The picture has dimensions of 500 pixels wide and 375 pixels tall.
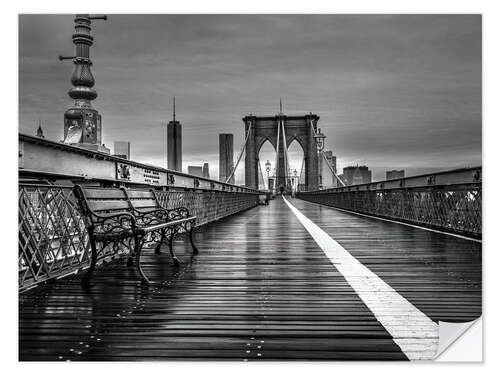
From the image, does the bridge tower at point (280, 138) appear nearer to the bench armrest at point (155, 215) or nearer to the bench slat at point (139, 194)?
the bench slat at point (139, 194)

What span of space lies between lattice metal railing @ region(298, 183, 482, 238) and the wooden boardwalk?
1.84m

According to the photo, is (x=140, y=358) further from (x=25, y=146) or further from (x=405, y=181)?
(x=405, y=181)

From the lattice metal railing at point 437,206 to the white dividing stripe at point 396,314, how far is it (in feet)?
9.80

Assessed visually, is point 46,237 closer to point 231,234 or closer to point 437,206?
point 231,234

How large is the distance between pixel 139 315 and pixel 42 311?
604 mm

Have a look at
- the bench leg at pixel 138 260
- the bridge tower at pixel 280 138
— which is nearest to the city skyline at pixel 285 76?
the bench leg at pixel 138 260

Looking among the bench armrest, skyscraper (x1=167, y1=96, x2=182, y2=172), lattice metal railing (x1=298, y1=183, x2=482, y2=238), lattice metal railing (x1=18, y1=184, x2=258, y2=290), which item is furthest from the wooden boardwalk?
skyscraper (x1=167, y1=96, x2=182, y2=172)

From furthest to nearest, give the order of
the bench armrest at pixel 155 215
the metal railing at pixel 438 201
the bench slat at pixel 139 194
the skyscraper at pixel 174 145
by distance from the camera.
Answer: the metal railing at pixel 438 201 < the skyscraper at pixel 174 145 < the bench slat at pixel 139 194 < the bench armrest at pixel 155 215

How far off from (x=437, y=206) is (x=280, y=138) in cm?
5124

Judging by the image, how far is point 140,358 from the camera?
209 centimetres

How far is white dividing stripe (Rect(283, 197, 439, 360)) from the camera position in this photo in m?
2.19

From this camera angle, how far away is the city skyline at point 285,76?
12.1 feet

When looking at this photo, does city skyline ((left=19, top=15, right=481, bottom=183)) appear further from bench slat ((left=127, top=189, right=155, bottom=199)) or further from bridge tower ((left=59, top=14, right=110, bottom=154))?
bridge tower ((left=59, top=14, right=110, bottom=154))
